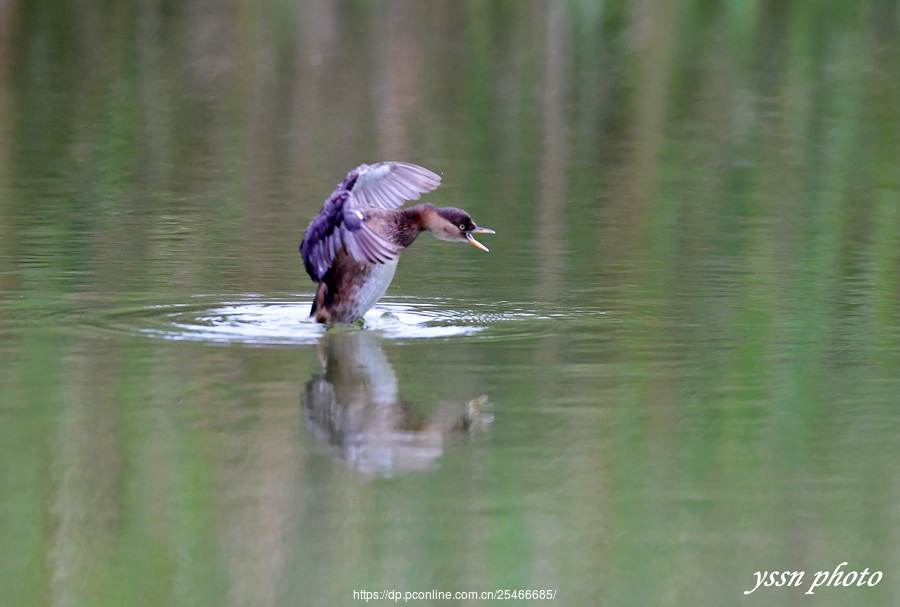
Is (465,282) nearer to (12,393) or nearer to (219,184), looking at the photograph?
(12,393)

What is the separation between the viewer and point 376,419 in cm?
721

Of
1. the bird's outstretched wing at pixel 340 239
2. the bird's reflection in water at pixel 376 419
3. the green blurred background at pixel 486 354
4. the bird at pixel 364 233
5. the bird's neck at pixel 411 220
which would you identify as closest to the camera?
the green blurred background at pixel 486 354

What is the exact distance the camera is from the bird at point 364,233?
354 inches

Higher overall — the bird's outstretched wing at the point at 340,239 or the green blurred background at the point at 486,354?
the bird's outstretched wing at the point at 340,239

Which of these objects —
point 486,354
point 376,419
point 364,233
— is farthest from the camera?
point 364,233

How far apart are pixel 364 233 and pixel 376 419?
6.30 ft

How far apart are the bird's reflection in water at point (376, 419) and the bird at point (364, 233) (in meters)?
0.82

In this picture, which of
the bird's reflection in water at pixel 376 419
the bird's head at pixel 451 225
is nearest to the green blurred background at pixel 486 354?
the bird's reflection in water at pixel 376 419

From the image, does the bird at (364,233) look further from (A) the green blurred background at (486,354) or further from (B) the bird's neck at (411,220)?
(A) the green blurred background at (486,354)

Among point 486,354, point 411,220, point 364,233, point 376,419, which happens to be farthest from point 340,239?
point 376,419

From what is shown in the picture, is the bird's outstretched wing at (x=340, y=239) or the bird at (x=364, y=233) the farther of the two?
the bird at (x=364, y=233)

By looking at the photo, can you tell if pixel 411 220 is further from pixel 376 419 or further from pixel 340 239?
pixel 376 419

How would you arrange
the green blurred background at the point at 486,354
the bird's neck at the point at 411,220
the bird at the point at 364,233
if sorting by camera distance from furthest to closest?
the bird's neck at the point at 411,220 → the bird at the point at 364,233 → the green blurred background at the point at 486,354

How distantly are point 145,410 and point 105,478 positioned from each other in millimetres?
950
